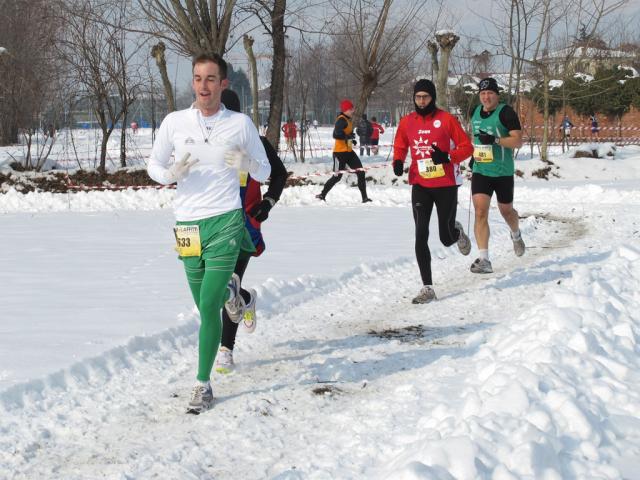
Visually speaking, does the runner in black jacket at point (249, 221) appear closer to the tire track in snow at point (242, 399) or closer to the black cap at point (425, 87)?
the tire track in snow at point (242, 399)

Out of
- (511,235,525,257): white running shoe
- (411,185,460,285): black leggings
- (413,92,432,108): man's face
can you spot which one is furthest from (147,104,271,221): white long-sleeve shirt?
(511,235,525,257): white running shoe

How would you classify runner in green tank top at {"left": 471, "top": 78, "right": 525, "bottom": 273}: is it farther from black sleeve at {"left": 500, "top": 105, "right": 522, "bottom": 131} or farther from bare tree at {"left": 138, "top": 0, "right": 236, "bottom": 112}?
bare tree at {"left": 138, "top": 0, "right": 236, "bottom": 112}

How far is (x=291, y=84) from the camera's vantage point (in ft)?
134

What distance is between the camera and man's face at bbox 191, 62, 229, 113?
4.37m

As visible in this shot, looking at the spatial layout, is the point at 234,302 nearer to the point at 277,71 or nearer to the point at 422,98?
the point at 422,98

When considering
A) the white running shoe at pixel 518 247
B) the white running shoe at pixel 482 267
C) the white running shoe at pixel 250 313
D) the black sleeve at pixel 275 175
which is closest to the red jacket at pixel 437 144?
the white running shoe at pixel 482 267

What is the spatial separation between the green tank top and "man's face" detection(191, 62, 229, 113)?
171 inches

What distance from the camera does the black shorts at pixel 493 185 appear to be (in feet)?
27.7

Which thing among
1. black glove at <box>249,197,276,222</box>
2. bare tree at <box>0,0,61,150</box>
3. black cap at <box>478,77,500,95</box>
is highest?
bare tree at <box>0,0,61,150</box>

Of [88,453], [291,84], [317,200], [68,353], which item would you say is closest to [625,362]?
[88,453]

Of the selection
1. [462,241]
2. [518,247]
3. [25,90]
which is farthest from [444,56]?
[462,241]

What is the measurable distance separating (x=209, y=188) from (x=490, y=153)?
4.46 metres

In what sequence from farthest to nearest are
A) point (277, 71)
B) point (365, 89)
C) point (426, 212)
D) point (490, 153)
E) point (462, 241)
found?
1. point (365, 89)
2. point (277, 71)
3. point (490, 153)
4. point (462, 241)
5. point (426, 212)

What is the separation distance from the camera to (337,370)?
5.10m
